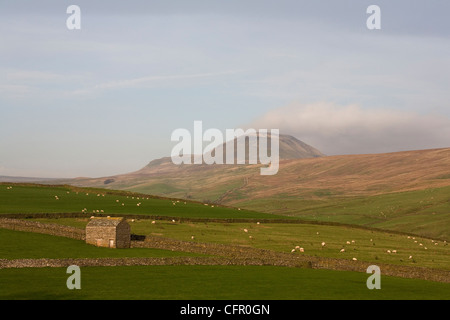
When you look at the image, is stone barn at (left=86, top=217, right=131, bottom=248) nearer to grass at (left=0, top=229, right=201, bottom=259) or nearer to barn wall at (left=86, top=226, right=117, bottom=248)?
barn wall at (left=86, top=226, right=117, bottom=248)

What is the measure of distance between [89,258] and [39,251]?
6871mm

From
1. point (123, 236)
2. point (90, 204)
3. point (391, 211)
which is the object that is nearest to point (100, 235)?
point (123, 236)

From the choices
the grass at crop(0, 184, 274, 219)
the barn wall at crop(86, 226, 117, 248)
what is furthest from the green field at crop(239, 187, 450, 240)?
the barn wall at crop(86, 226, 117, 248)

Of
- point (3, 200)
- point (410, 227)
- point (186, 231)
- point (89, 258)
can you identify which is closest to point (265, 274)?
point (89, 258)

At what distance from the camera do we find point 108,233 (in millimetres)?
59000

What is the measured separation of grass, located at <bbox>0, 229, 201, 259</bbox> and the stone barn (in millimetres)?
1220

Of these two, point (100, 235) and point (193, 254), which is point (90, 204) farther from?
point (193, 254)

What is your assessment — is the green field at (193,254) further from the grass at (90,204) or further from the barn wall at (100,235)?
the barn wall at (100,235)

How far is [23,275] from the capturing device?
137ft

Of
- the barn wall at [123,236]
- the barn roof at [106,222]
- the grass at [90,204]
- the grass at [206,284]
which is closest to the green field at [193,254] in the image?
the grass at [206,284]

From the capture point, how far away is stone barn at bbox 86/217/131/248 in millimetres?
58969
